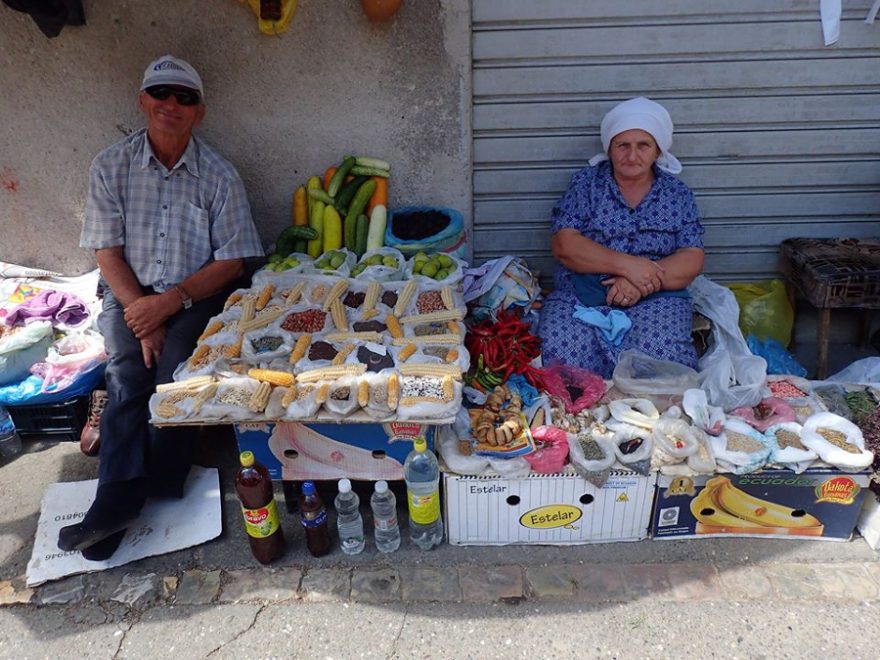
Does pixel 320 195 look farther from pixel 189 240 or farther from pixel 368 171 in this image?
pixel 189 240

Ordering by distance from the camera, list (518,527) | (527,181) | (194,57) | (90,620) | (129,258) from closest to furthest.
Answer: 1. (90,620)
2. (518,527)
3. (129,258)
4. (194,57)
5. (527,181)

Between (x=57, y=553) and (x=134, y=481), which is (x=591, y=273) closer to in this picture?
(x=134, y=481)

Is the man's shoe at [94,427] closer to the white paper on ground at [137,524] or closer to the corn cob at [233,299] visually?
the white paper on ground at [137,524]

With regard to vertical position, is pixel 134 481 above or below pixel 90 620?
above

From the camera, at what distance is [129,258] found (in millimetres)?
3434

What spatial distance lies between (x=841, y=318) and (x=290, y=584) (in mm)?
3724

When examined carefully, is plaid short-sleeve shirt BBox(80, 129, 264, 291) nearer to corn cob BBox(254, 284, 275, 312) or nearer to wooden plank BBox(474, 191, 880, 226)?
corn cob BBox(254, 284, 275, 312)

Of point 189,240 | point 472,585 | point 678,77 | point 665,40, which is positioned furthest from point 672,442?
point 189,240

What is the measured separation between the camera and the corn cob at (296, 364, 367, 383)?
107 inches

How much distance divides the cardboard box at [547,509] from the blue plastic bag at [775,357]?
1391 millimetres

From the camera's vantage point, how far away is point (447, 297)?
3219 mm

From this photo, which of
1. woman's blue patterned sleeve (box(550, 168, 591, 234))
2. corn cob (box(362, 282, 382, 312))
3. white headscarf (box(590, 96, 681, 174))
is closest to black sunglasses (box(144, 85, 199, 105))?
corn cob (box(362, 282, 382, 312))

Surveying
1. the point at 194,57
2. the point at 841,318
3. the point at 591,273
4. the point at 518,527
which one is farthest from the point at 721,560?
the point at 194,57

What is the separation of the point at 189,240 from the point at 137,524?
1461mm
